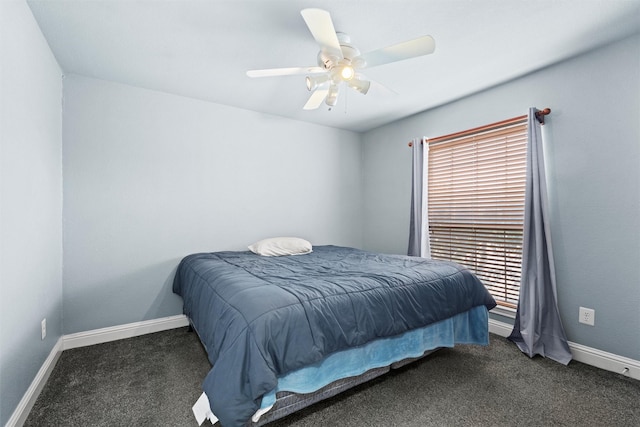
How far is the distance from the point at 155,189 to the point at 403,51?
8.20 ft

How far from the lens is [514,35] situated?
203 cm

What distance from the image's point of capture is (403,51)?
173 cm

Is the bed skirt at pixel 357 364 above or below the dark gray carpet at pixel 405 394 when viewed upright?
above

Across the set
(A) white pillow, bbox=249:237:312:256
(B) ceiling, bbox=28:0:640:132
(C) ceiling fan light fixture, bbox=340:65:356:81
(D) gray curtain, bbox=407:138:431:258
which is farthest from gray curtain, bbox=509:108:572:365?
(A) white pillow, bbox=249:237:312:256

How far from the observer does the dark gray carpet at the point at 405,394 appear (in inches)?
62.8

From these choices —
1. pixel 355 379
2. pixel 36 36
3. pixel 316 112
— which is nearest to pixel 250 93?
pixel 316 112

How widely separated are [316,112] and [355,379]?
2.85 metres

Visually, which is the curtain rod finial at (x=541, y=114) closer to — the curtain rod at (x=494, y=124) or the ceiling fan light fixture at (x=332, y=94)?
the curtain rod at (x=494, y=124)

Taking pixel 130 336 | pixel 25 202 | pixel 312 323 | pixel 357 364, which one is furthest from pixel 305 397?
pixel 130 336

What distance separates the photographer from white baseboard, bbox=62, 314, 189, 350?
249 cm

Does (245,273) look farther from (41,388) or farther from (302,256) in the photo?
(41,388)

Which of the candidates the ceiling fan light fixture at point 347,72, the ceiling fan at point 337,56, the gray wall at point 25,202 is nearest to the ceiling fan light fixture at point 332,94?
the ceiling fan at point 337,56

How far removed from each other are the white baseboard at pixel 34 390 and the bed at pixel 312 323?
0.92 m

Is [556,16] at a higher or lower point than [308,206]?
higher
